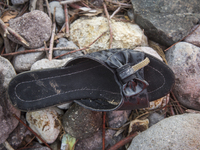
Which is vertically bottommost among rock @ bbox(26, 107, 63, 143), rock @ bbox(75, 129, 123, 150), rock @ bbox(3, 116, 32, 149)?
rock @ bbox(75, 129, 123, 150)

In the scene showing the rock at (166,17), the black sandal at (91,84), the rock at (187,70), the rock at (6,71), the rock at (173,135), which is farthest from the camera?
the rock at (166,17)

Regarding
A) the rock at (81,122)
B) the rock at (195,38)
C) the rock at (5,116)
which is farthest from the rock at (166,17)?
the rock at (5,116)

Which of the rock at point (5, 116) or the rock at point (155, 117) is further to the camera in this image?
the rock at point (155, 117)

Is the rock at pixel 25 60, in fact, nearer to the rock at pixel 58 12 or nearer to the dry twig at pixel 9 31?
the dry twig at pixel 9 31

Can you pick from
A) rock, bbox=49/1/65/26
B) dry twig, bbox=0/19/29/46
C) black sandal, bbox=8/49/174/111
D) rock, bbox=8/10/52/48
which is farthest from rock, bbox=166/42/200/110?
dry twig, bbox=0/19/29/46

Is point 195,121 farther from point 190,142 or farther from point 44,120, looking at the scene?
point 44,120

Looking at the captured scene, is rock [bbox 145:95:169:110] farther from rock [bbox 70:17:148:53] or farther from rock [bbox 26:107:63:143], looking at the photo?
rock [bbox 26:107:63:143]
